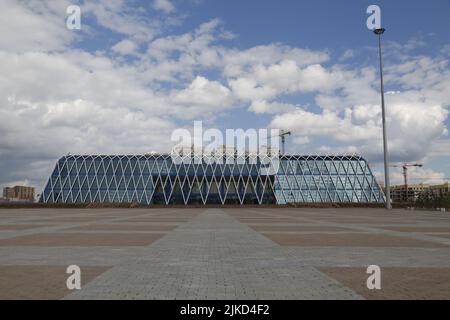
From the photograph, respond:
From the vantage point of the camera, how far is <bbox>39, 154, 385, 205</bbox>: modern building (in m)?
75.4

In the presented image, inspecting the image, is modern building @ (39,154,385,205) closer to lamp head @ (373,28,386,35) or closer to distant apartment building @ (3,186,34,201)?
lamp head @ (373,28,386,35)

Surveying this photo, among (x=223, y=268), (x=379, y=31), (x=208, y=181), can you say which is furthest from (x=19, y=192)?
(x=223, y=268)

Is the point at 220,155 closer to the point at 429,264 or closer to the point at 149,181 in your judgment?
the point at 149,181

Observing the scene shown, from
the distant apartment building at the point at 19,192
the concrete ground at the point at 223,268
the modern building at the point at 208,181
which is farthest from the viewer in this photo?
the distant apartment building at the point at 19,192

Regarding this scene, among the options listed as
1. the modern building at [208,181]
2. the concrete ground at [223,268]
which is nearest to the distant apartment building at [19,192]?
the modern building at [208,181]

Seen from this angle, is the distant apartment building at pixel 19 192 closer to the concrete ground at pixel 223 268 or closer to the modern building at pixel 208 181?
the modern building at pixel 208 181

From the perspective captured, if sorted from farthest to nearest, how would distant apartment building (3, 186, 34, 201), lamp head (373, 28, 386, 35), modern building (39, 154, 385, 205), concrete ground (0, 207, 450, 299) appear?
distant apartment building (3, 186, 34, 201), modern building (39, 154, 385, 205), lamp head (373, 28, 386, 35), concrete ground (0, 207, 450, 299)

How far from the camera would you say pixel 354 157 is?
8031 centimetres

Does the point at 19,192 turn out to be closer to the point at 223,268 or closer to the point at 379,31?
the point at 379,31

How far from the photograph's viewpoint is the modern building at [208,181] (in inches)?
2970

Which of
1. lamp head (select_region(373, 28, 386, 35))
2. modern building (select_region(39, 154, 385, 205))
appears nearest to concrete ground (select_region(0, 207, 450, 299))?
lamp head (select_region(373, 28, 386, 35))

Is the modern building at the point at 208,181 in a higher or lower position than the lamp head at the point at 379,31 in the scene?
lower
